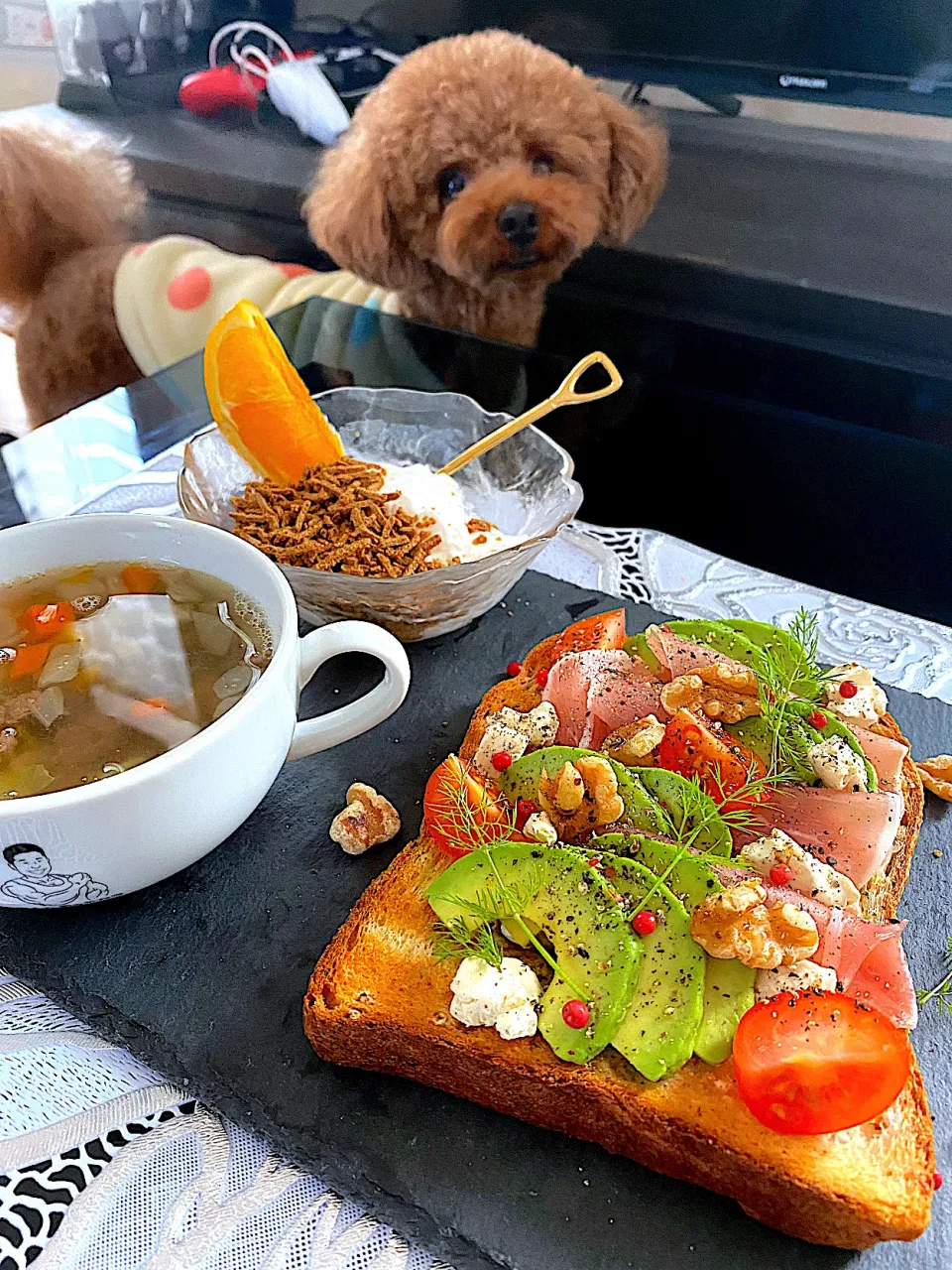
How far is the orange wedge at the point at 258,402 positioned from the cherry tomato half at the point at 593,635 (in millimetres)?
522

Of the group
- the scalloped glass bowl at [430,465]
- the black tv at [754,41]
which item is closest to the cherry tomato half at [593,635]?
the scalloped glass bowl at [430,465]

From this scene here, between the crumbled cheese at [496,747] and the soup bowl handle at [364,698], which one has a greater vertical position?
the soup bowl handle at [364,698]

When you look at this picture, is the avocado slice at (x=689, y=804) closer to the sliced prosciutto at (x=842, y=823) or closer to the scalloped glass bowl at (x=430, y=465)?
the sliced prosciutto at (x=842, y=823)

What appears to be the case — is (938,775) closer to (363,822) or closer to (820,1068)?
(820,1068)

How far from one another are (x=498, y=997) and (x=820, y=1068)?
0.31 metres

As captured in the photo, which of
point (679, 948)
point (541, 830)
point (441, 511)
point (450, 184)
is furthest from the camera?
point (450, 184)

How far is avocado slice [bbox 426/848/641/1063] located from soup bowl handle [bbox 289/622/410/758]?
0.71 ft

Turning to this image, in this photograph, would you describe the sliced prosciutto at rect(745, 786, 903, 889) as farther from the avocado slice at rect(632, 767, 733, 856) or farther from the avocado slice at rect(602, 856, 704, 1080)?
the avocado slice at rect(602, 856, 704, 1080)

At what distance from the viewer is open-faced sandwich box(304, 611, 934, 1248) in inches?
39.1

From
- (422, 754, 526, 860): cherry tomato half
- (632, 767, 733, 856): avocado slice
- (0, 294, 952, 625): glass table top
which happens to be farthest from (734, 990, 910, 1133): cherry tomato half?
(0, 294, 952, 625): glass table top

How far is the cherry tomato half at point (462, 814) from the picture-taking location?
1.24 metres

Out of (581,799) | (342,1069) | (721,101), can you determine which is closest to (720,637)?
(581,799)

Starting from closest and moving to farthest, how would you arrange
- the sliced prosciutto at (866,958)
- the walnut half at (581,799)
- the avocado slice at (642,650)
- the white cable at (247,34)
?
1. the sliced prosciutto at (866,958)
2. the walnut half at (581,799)
3. the avocado slice at (642,650)
4. the white cable at (247,34)

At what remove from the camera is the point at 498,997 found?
3.55 ft
